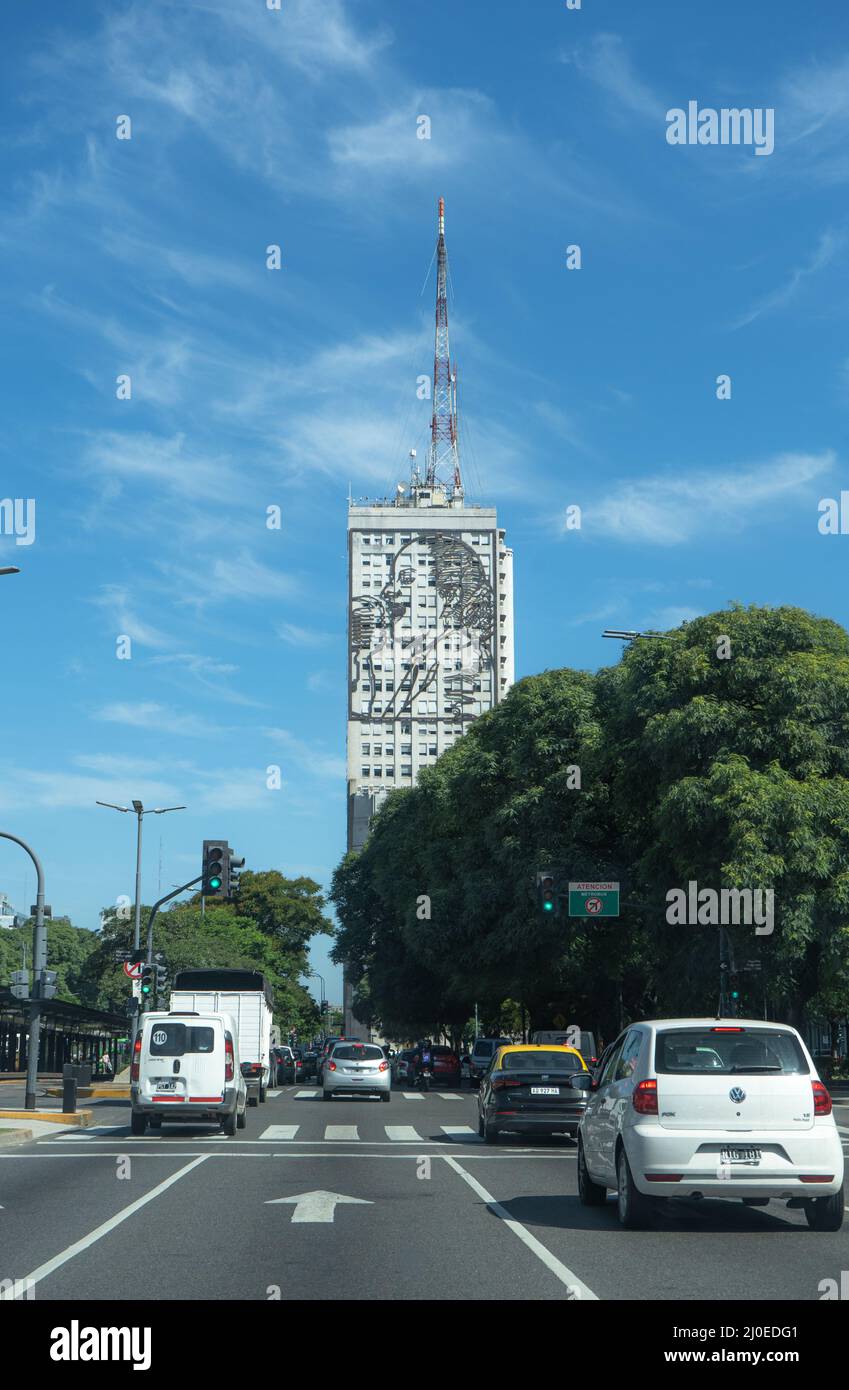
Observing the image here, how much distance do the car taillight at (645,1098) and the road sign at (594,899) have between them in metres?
28.2

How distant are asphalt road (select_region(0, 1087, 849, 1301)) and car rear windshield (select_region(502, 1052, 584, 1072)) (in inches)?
85.9

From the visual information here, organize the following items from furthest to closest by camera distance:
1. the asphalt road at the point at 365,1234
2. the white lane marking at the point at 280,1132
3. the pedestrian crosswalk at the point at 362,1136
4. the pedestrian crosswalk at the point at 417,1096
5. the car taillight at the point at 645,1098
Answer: the pedestrian crosswalk at the point at 417,1096
the white lane marking at the point at 280,1132
the pedestrian crosswalk at the point at 362,1136
the car taillight at the point at 645,1098
the asphalt road at the point at 365,1234

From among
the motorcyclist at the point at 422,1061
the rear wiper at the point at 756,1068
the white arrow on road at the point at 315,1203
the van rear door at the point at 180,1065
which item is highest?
the rear wiper at the point at 756,1068

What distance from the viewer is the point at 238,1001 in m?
39.9

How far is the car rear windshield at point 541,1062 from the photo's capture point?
23.8m

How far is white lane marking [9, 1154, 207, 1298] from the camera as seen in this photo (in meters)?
9.88

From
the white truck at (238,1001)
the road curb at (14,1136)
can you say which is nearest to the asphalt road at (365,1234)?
the road curb at (14,1136)

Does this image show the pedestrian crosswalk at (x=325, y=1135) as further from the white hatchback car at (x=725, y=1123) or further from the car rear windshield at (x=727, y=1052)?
the car rear windshield at (x=727, y=1052)

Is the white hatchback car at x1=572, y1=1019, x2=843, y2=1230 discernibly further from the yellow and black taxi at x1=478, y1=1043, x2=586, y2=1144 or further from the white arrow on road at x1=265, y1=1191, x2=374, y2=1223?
the yellow and black taxi at x1=478, y1=1043, x2=586, y2=1144

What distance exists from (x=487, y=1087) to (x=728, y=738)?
1771 cm

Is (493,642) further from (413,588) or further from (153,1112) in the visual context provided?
(153,1112)

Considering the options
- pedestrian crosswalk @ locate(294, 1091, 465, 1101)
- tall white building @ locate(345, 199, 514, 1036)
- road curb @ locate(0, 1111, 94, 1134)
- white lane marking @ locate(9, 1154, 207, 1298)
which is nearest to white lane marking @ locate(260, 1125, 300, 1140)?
road curb @ locate(0, 1111, 94, 1134)

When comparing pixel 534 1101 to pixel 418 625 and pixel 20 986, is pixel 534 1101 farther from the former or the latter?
pixel 418 625
